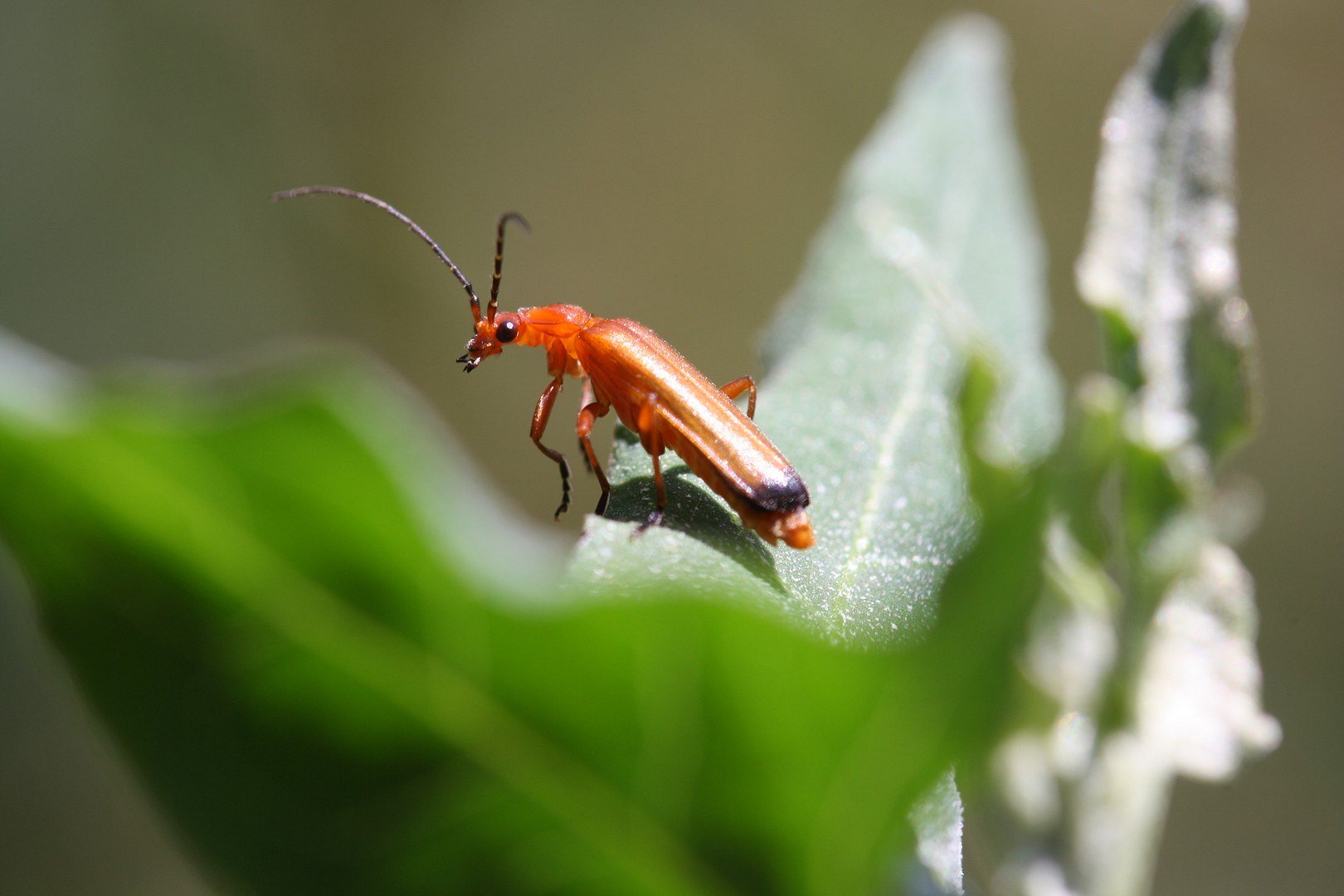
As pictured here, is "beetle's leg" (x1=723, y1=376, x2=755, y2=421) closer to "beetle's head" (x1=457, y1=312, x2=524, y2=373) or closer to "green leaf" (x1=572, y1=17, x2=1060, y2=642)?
"green leaf" (x1=572, y1=17, x2=1060, y2=642)

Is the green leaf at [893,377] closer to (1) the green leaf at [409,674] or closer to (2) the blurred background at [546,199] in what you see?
(1) the green leaf at [409,674]

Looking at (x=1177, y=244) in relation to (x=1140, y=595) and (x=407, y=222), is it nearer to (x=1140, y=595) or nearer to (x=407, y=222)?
(x=1140, y=595)

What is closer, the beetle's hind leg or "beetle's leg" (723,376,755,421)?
the beetle's hind leg

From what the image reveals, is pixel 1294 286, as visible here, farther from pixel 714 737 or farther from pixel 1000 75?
pixel 714 737

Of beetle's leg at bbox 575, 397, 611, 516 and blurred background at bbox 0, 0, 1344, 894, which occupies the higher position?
blurred background at bbox 0, 0, 1344, 894

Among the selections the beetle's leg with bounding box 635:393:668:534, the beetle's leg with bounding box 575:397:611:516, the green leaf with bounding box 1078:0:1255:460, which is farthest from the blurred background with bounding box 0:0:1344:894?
the green leaf with bounding box 1078:0:1255:460

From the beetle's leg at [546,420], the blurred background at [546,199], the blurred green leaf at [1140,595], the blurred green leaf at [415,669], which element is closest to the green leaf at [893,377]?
the blurred green leaf at [1140,595]

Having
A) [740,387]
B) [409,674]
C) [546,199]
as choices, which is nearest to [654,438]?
[740,387]
